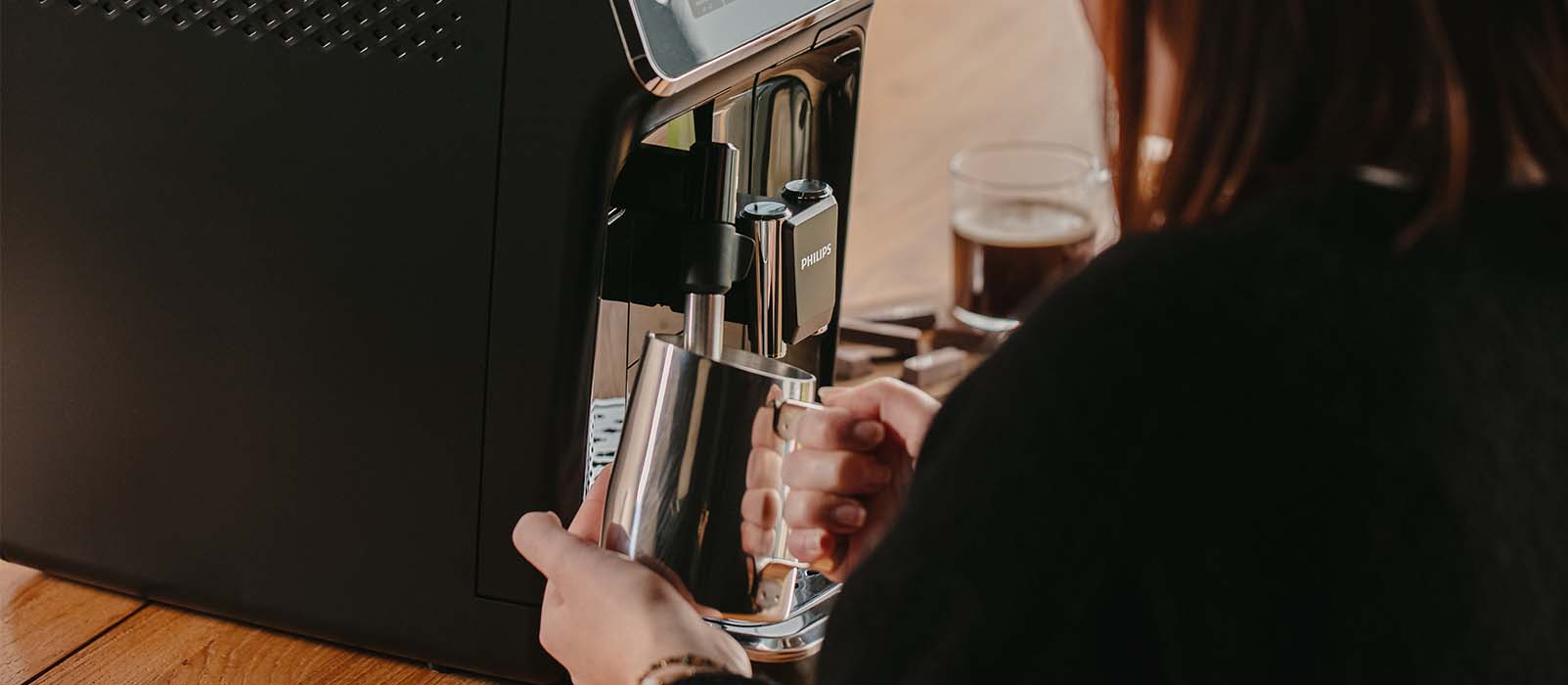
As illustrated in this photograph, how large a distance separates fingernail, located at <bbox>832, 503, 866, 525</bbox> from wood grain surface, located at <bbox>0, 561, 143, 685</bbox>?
1.05ft

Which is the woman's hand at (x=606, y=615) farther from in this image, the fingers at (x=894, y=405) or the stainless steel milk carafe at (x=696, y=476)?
the fingers at (x=894, y=405)

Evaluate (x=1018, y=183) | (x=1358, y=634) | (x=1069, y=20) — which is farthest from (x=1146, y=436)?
(x=1069, y=20)

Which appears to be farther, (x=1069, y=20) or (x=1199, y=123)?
(x=1069, y=20)

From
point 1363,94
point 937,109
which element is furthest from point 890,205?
point 1363,94

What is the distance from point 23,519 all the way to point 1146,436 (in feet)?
1.78

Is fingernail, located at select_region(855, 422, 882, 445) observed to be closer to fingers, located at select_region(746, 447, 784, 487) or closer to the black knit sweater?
fingers, located at select_region(746, 447, 784, 487)

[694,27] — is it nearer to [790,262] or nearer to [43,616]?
[790,262]

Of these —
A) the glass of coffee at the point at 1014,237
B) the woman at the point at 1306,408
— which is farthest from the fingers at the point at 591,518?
the glass of coffee at the point at 1014,237

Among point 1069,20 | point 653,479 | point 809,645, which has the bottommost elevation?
point 809,645

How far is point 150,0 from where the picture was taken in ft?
1.86

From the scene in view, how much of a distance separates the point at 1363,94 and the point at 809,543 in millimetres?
308

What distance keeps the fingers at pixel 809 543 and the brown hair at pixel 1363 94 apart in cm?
26

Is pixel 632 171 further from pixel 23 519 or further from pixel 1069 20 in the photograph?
pixel 1069 20

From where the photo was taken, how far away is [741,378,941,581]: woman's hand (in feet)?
1.77
